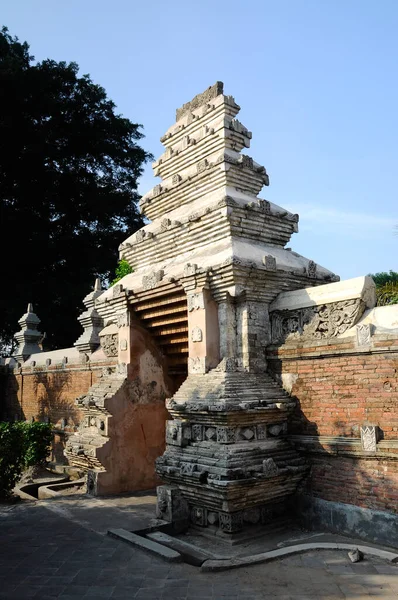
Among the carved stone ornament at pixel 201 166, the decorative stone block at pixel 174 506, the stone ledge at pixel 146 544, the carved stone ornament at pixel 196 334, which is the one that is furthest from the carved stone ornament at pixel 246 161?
the stone ledge at pixel 146 544

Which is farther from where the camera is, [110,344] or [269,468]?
[110,344]

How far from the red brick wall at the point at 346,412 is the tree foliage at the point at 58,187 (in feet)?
58.9

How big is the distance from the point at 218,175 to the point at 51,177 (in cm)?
1951

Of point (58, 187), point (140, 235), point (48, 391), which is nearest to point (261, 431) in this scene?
point (140, 235)

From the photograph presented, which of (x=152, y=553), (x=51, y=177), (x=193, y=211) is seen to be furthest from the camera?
(x=51, y=177)

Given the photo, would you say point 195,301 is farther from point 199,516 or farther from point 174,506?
point 199,516

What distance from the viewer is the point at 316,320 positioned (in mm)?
7320

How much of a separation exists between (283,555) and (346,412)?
193cm

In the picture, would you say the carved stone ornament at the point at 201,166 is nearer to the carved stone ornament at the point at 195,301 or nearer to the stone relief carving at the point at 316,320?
the carved stone ornament at the point at 195,301

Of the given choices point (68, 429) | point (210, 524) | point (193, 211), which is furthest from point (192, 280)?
point (68, 429)

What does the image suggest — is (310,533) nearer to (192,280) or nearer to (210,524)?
(210,524)

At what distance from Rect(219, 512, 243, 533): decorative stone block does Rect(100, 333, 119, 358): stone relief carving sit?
212 inches

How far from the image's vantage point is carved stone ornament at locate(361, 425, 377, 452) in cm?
626

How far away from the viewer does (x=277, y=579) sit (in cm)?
525
